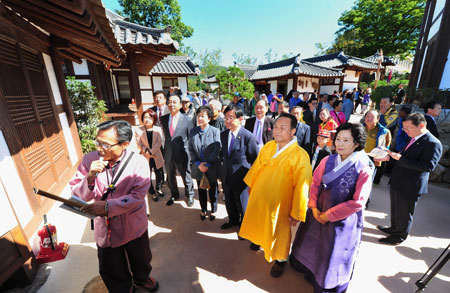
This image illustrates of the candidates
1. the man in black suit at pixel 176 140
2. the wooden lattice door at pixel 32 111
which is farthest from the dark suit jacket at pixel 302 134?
the wooden lattice door at pixel 32 111

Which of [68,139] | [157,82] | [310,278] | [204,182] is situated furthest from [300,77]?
[310,278]

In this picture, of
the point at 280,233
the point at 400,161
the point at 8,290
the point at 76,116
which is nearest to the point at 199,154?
the point at 280,233

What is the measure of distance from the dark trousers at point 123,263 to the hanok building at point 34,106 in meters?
1.09

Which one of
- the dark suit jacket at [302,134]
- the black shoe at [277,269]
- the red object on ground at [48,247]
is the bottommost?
the black shoe at [277,269]

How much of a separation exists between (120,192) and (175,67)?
1402 cm

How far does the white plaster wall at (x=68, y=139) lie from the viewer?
15.1 feet

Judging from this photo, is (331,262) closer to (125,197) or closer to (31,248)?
(125,197)

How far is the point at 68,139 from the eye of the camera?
4738 millimetres

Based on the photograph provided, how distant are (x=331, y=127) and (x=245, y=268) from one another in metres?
3.48

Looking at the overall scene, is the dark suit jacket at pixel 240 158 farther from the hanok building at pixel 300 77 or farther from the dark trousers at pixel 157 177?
the hanok building at pixel 300 77

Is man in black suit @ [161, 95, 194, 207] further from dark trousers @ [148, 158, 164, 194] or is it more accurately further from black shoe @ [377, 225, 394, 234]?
black shoe @ [377, 225, 394, 234]

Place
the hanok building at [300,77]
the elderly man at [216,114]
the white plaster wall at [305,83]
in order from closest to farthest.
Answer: the elderly man at [216,114], the hanok building at [300,77], the white plaster wall at [305,83]

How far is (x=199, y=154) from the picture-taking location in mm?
3389

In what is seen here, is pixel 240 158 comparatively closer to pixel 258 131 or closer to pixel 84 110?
pixel 258 131
